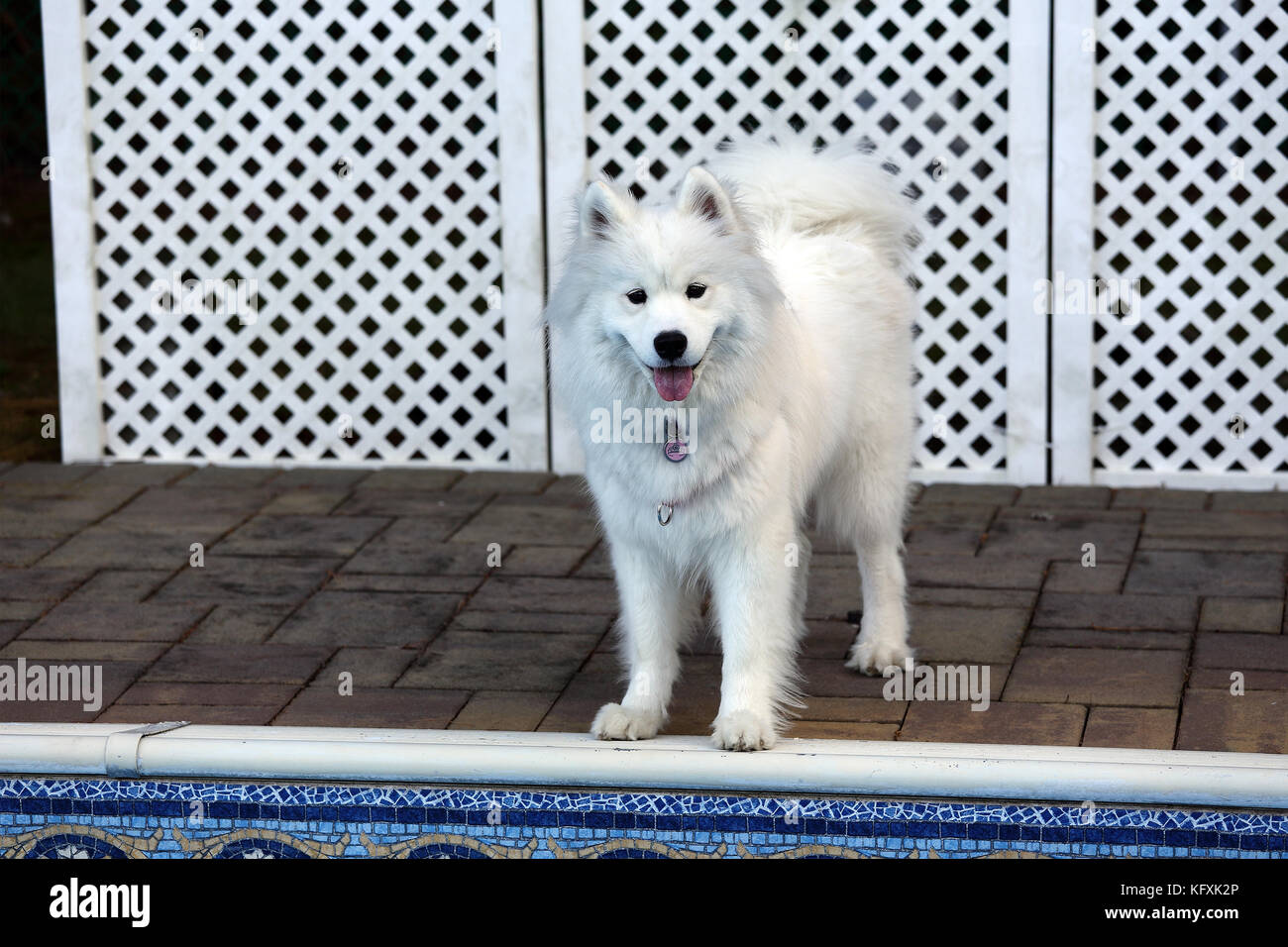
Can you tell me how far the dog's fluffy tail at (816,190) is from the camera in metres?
3.89

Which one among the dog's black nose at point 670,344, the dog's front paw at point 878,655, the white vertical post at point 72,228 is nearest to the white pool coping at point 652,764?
the dog's front paw at point 878,655

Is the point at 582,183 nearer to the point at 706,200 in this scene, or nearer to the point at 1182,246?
the point at 1182,246

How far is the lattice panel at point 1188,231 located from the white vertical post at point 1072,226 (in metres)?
0.08

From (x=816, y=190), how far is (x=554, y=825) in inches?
64.2

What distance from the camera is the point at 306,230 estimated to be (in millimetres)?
5824

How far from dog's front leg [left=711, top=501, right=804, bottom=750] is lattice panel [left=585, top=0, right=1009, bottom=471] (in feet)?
7.66

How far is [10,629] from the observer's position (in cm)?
411

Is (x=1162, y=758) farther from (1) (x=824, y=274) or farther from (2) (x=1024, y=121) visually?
(2) (x=1024, y=121)

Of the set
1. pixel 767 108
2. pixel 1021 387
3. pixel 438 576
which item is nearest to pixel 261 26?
pixel 767 108

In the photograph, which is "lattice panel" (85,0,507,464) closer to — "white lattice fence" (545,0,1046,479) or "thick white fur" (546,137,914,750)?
"white lattice fence" (545,0,1046,479)

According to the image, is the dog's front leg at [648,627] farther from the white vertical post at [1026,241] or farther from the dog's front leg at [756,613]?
the white vertical post at [1026,241]

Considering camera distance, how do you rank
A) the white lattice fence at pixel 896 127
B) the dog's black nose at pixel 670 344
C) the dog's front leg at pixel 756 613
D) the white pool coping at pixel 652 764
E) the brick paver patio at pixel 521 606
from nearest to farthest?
1. the white pool coping at pixel 652 764
2. the dog's black nose at pixel 670 344
3. the dog's front leg at pixel 756 613
4. the brick paver patio at pixel 521 606
5. the white lattice fence at pixel 896 127

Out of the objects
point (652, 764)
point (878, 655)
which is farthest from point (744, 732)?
point (878, 655)

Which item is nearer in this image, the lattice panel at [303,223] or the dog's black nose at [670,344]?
the dog's black nose at [670,344]
